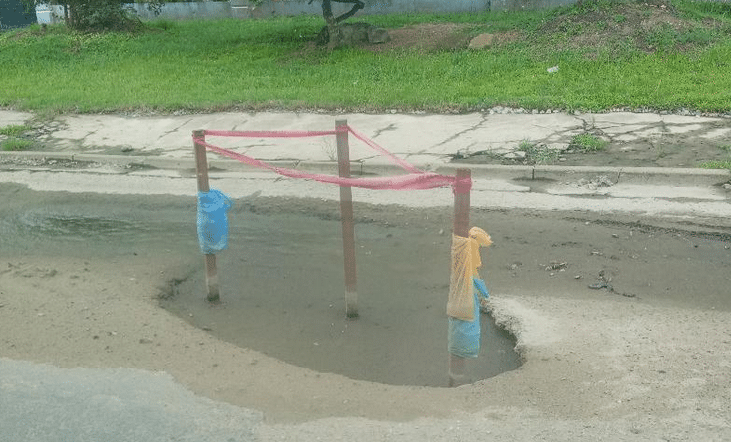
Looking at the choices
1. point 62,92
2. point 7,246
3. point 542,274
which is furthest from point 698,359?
point 62,92

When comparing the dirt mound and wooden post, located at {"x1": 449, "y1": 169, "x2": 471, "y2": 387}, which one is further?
the dirt mound

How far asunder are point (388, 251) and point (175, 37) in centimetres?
1358

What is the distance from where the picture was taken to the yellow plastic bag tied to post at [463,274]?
4102 millimetres

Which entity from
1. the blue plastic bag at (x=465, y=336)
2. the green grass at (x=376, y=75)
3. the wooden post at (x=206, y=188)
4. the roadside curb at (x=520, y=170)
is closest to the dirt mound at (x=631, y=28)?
the green grass at (x=376, y=75)

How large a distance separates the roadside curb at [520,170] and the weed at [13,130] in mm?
2421

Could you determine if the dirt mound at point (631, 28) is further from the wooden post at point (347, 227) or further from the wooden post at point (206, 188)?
the wooden post at point (206, 188)

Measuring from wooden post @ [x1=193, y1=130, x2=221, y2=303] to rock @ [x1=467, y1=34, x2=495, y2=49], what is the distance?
9.07m

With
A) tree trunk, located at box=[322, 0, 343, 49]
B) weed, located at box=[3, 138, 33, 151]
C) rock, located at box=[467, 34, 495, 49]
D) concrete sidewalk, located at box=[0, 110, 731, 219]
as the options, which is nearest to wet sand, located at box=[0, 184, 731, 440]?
concrete sidewalk, located at box=[0, 110, 731, 219]

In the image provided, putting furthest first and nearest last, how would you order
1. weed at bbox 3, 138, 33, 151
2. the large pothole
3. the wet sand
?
1. weed at bbox 3, 138, 33, 151
2. the large pothole
3. the wet sand

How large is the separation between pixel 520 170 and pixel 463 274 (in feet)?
13.5

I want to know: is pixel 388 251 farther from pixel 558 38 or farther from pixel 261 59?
→ pixel 261 59

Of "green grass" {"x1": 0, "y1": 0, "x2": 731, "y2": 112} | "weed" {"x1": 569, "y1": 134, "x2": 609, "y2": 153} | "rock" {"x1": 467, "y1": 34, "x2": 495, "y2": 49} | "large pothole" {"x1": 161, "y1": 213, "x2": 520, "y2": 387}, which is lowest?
"large pothole" {"x1": 161, "y1": 213, "x2": 520, "y2": 387}

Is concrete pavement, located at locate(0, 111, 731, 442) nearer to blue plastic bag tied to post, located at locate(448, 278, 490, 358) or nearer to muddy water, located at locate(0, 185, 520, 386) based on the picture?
blue plastic bag tied to post, located at locate(448, 278, 490, 358)

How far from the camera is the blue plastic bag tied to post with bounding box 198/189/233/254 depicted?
5.59 metres
